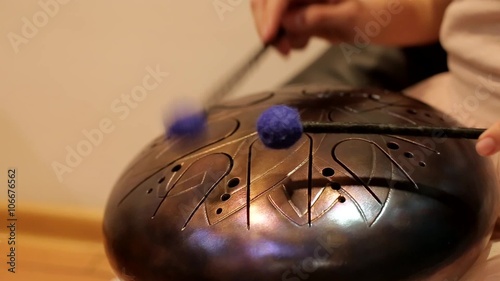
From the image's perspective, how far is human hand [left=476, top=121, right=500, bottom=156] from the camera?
446 mm

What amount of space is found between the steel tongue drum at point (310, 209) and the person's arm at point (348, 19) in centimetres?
18

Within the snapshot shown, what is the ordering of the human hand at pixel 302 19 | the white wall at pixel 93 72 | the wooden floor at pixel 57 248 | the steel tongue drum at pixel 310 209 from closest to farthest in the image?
the steel tongue drum at pixel 310 209, the human hand at pixel 302 19, the wooden floor at pixel 57 248, the white wall at pixel 93 72

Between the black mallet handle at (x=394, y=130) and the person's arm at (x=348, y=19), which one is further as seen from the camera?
the person's arm at (x=348, y=19)

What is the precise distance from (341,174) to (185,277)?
14cm

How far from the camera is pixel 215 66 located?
1118 mm

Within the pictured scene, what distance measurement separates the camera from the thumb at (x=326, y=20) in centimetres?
69

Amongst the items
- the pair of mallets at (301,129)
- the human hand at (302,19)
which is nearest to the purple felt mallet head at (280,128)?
the pair of mallets at (301,129)

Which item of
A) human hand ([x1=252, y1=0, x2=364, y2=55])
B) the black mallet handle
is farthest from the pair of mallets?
human hand ([x1=252, y1=0, x2=364, y2=55])

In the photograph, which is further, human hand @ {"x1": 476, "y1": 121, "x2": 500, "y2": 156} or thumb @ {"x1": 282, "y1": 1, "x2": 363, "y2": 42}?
thumb @ {"x1": 282, "y1": 1, "x2": 363, "y2": 42}

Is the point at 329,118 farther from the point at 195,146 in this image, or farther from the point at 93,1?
the point at 93,1

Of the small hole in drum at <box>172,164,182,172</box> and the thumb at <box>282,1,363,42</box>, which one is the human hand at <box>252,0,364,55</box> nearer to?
the thumb at <box>282,1,363,42</box>

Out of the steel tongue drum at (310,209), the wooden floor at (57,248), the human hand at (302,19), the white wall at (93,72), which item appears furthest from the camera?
the white wall at (93,72)

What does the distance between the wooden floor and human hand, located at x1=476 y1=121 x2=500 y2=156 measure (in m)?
0.55

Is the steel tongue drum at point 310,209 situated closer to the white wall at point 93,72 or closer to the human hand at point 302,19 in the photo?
the human hand at point 302,19
